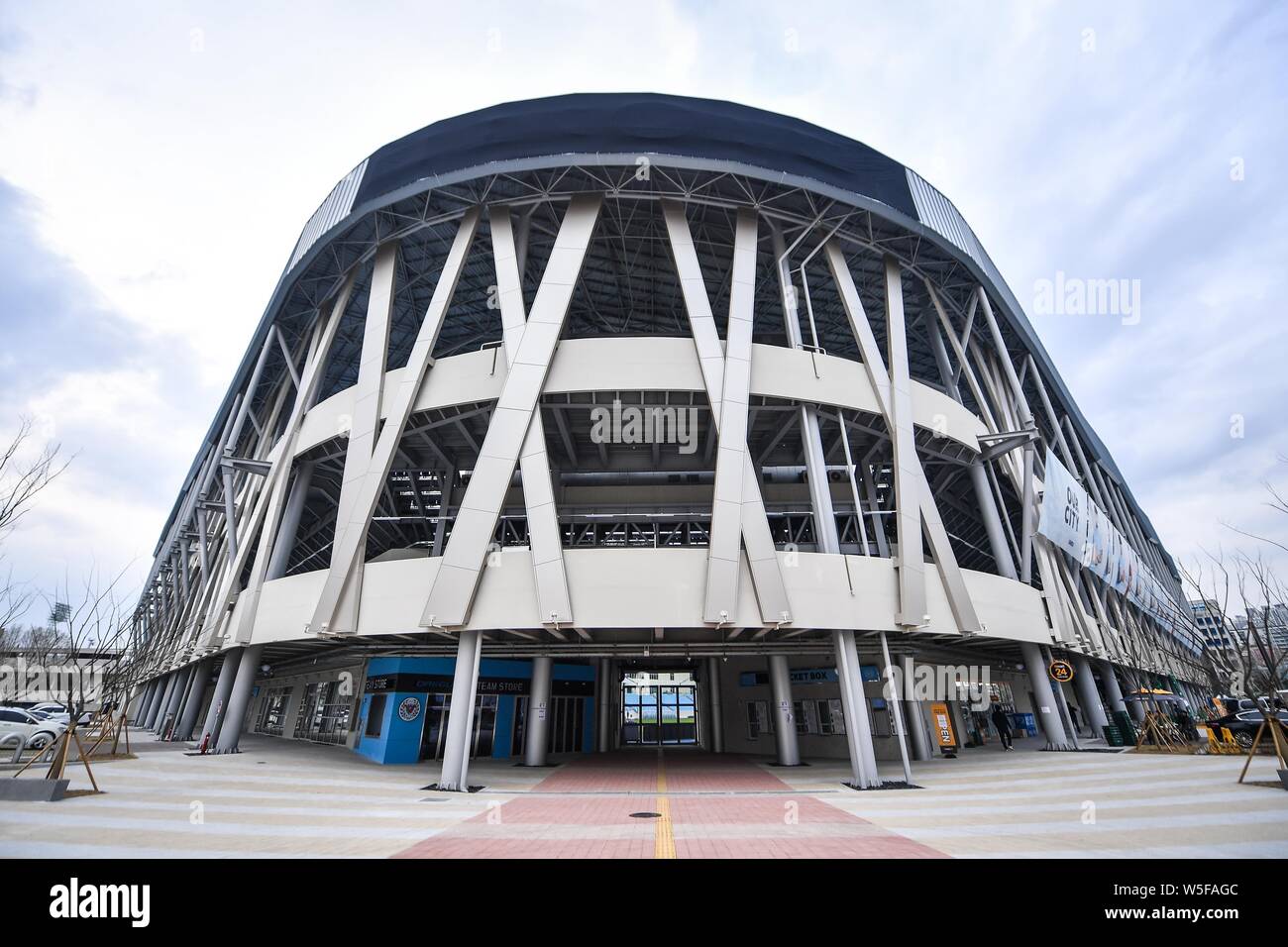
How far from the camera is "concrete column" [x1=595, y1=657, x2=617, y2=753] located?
25828 mm

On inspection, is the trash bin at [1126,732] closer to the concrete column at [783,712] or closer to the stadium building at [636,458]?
the stadium building at [636,458]

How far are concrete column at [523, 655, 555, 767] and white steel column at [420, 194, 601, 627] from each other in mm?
5458

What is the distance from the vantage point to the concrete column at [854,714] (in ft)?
49.0

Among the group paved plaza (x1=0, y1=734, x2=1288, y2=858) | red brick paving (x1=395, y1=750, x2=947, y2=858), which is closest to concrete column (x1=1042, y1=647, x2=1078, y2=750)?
paved plaza (x1=0, y1=734, x2=1288, y2=858)

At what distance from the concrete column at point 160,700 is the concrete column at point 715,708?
39.7 m

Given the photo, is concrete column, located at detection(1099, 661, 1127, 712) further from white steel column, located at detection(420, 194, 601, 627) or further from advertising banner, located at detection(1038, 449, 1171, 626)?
white steel column, located at detection(420, 194, 601, 627)

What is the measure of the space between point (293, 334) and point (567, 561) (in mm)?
21504

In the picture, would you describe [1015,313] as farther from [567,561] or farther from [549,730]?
[549,730]

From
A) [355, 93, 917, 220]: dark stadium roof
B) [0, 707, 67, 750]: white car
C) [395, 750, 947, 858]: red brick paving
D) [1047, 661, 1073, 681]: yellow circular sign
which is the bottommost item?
[395, 750, 947, 858]: red brick paving

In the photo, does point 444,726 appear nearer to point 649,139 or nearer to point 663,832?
point 663,832

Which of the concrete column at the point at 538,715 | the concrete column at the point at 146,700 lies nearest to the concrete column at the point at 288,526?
the concrete column at the point at 538,715

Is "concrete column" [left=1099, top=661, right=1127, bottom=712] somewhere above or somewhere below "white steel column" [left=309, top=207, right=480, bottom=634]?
below
